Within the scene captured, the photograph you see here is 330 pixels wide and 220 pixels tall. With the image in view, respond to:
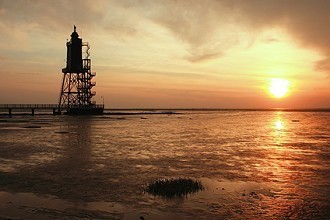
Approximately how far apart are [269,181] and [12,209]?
1117 centimetres

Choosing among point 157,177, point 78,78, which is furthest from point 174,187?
point 78,78

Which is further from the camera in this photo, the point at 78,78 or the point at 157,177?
the point at 78,78

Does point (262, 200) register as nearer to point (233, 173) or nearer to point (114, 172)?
point (233, 173)

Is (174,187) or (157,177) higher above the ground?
(174,187)

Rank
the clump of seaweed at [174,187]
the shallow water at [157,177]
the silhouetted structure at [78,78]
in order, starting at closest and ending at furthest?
the shallow water at [157,177] < the clump of seaweed at [174,187] < the silhouetted structure at [78,78]

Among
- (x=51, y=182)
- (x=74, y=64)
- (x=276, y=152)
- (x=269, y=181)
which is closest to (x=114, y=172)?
(x=51, y=182)

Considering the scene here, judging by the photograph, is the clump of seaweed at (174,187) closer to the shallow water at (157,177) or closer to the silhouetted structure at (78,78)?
the shallow water at (157,177)

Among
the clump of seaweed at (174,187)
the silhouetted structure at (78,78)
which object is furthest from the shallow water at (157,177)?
the silhouetted structure at (78,78)

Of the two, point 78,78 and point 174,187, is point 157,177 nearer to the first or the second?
point 174,187

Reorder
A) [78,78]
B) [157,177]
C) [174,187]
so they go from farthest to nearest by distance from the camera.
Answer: [78,78], [157,177], [174,187]

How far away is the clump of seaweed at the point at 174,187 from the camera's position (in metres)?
13.3

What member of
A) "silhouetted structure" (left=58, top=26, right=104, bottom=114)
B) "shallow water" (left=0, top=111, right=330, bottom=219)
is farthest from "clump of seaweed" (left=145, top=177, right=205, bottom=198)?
"silhouetted structure" (left=58, top=26, right=104, bottom=114)

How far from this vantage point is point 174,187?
14.1 meters

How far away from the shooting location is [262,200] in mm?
12484
